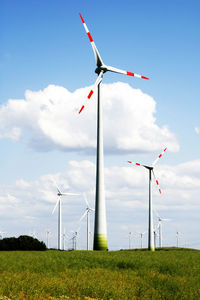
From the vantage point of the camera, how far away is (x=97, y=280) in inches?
953

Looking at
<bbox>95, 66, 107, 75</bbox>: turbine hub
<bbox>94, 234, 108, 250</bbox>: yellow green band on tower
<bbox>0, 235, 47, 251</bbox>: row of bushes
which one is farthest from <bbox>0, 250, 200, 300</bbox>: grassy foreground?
<bbox>95, 66, 107, 75</bbox>: turbine hub

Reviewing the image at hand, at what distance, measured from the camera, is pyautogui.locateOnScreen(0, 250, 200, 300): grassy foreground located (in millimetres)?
20480

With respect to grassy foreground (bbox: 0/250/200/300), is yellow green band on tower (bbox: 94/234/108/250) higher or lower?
higher

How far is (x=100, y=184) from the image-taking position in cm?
5428

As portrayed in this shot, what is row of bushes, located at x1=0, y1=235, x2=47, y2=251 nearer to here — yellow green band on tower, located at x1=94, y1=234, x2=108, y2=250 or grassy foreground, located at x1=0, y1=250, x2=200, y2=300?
yellow green band on tower, located at x1=94, y1=234, x2=108, y2=250

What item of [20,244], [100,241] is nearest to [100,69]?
[100,241]

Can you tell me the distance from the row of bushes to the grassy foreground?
20039 mm

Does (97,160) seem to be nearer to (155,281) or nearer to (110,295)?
(155,281)

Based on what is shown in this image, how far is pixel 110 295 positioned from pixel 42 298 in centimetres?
409

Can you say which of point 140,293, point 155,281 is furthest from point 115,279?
point 140,293

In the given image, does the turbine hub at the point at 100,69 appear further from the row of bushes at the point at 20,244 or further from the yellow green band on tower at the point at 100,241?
the row of bushes at the point at 20,244

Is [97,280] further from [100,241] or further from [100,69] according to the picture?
[100,69]

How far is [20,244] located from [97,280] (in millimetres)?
34980

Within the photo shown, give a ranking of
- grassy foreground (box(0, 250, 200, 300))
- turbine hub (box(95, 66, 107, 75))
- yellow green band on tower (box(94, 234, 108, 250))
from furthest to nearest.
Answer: turbine hub (box(95, 66, 107, 75)), yellow green band on tower (box(94, 234, 108, 250)), grassy foreground (box(0, 250, 200, 300))
